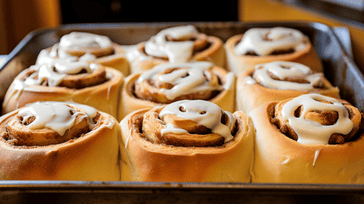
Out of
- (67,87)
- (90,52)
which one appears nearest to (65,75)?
(67,87)

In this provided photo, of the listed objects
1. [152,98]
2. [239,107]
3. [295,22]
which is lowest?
[239,107]

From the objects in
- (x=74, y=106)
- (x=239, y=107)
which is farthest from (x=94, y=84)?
(x=239, y=107)

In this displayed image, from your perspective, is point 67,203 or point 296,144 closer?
point 67,203

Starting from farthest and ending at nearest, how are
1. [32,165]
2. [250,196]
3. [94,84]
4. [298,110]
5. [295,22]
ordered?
[295,22], [94,84], [298,110], [32,165], [250,196]

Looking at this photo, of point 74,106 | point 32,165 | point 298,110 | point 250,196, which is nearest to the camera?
point 250,196

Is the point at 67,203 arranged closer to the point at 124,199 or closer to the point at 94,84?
the point at 124,199

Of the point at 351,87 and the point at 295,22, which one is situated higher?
the point at 295,22

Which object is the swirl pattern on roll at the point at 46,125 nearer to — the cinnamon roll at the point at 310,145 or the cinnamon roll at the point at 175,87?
the cinnamon roll at the point at 175,87
